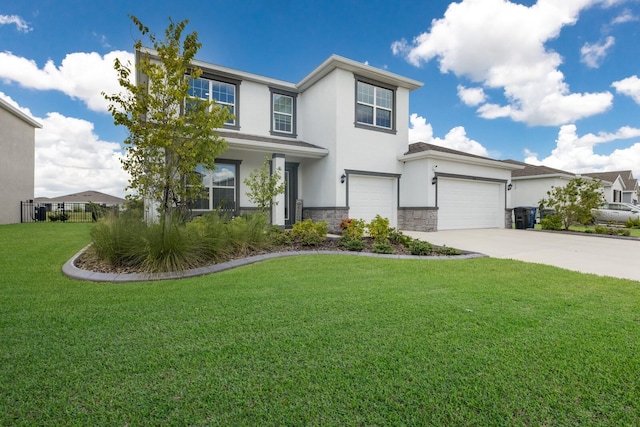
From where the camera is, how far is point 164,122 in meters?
5.93

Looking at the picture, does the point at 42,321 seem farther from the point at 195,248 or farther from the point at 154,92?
the point at 154,92

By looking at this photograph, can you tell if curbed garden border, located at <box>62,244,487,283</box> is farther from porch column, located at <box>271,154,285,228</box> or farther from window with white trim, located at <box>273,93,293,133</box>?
window with white trim, located at <box>273,93,293,133</box>

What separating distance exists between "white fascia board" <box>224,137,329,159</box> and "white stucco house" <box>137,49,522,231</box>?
0.04 m

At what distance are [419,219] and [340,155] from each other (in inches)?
165

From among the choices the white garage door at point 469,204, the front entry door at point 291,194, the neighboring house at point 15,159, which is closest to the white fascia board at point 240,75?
the front entry door at point 291,194

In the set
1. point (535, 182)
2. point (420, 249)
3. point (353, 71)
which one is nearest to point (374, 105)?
point (353, 71)

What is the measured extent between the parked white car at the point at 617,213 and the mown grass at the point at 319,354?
21.8 metres

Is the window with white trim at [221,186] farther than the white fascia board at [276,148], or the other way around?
the window with white trim at [221,186]

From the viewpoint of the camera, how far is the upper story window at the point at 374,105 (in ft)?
40.0

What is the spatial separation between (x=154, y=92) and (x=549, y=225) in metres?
15.6

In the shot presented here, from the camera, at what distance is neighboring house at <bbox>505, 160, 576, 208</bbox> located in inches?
818

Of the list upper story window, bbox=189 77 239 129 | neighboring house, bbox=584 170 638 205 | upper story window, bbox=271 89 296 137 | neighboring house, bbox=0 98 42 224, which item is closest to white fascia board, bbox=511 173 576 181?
neighboring house, bbox=584 170 638 205

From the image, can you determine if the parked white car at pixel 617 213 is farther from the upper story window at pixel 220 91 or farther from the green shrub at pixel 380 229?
the upper story window at pixel 220 91

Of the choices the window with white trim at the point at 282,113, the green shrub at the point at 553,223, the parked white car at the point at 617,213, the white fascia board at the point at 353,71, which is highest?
the white fascia board at the point at 353,71
